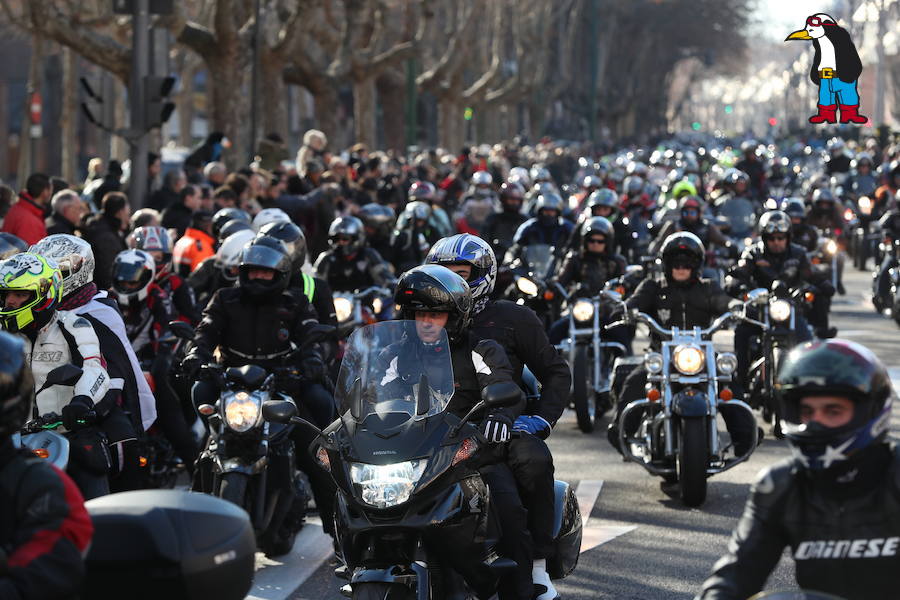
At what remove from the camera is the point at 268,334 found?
8.62 m

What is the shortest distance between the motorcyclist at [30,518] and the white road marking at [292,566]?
12.3 ft

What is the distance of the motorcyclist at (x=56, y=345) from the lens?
7.03 metres

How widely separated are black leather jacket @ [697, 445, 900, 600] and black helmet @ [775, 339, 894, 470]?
0.32 feet

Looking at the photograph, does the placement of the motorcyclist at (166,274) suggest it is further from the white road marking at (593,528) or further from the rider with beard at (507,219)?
the rider with beard at (507,219)

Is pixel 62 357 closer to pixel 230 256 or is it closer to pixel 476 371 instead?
pixel 476 371

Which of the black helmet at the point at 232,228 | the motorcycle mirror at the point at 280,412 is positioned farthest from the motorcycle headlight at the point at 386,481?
the black helmet at the point at 232,228

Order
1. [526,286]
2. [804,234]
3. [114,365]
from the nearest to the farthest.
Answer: [114,365] → [526,286] → [804,234]

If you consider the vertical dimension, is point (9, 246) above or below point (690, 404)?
above

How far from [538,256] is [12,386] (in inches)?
456

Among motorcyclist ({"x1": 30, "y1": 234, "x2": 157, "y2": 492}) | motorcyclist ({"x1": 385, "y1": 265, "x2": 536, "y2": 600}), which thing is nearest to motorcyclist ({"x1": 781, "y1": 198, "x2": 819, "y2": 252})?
motorcyclist ({"x1": 30, "y1": 234, "x2": 157, "y2": 492})

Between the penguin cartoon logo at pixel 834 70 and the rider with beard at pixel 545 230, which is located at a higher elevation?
the penguin cartoon logo at pixel 834 70

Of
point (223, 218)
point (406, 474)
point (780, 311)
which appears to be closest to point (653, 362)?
point (780, 311)

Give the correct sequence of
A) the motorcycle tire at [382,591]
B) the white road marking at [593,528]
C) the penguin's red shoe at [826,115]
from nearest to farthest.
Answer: the motorcycle tire at [382,591], the white road marking at [593,528], the penguin's red shoe at [826,115]

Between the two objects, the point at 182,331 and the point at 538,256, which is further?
the point at 538,256
